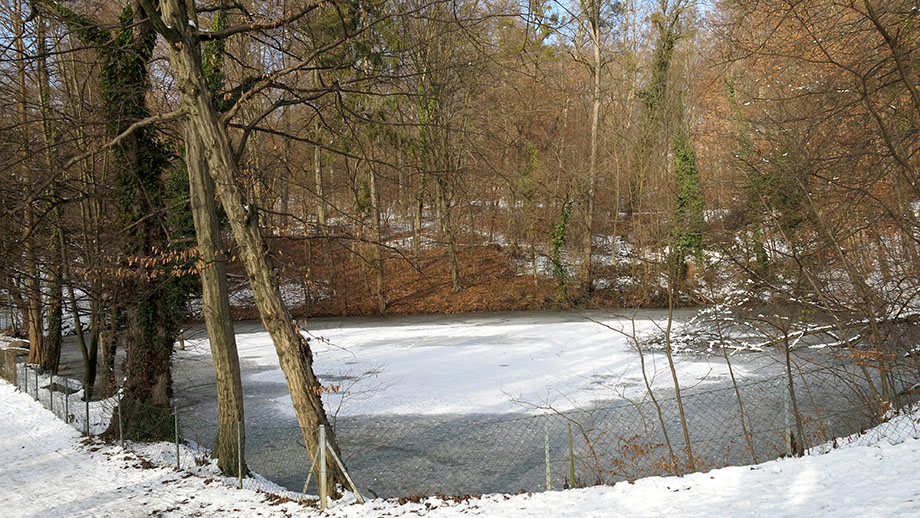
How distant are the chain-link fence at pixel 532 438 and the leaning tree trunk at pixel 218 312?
18cm

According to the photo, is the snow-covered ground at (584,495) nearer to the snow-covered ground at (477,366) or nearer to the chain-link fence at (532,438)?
the chain-link fence at (532,438)

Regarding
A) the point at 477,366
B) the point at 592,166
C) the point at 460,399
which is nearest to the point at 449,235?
the point at 592,166

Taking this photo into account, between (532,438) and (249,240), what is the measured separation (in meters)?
5.85

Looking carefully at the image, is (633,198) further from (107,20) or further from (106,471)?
(106,471)

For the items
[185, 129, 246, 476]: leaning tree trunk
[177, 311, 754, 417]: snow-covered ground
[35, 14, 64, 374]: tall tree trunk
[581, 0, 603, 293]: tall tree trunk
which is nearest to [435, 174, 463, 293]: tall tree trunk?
[581, 0, 603, 293]: tall tree trunk

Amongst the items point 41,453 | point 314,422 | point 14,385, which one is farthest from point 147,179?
point 14,385

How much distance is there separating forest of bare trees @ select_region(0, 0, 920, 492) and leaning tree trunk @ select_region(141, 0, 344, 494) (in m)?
0.03

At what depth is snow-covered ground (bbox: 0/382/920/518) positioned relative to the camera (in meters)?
5.54

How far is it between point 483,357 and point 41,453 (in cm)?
1073

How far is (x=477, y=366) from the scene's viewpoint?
57.8ft

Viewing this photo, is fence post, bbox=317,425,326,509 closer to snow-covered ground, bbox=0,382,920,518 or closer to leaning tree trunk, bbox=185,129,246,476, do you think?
snow-covered ground, bbox=0,382,920,518

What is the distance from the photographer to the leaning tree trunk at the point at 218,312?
912 centimetres

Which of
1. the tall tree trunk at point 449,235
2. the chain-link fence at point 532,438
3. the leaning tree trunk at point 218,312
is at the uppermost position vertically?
the tall tree trunk at point 449,235

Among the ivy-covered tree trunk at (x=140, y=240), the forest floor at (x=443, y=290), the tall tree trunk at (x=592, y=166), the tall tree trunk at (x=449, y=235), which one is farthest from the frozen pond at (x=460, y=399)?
the tall tree trunk at (x=592, y=166)
